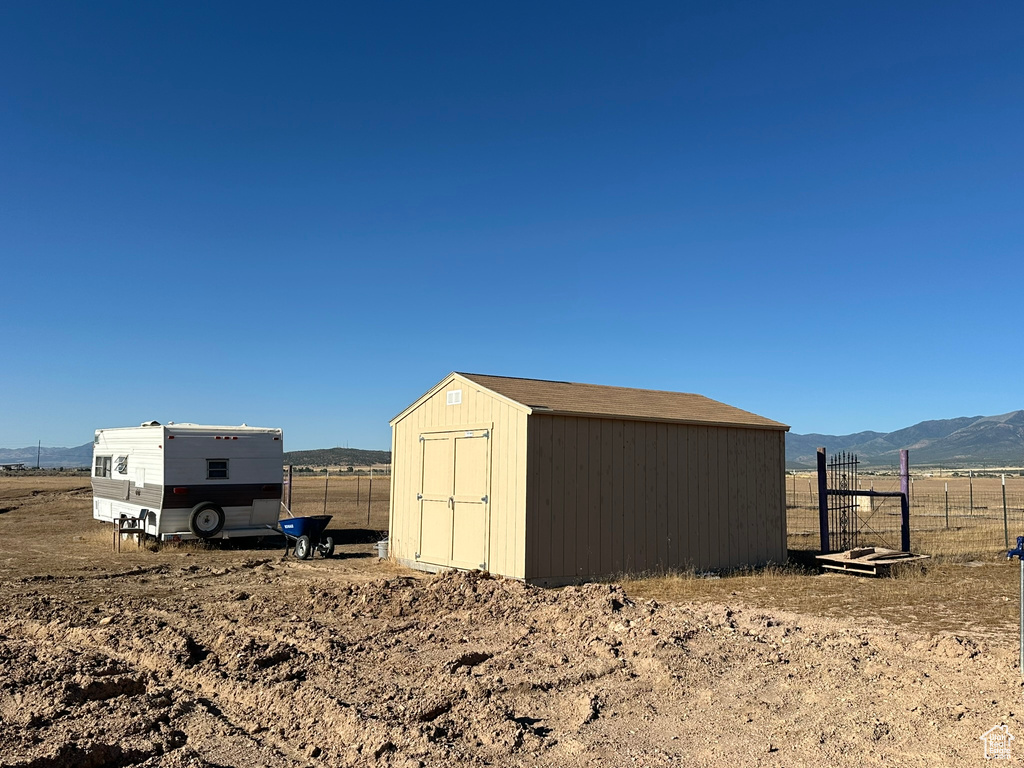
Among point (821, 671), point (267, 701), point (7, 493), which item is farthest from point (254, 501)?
point (7, 493)

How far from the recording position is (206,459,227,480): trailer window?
715 inches

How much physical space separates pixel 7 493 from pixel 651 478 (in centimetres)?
4031

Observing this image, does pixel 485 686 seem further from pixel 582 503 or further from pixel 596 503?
pixel 596 503

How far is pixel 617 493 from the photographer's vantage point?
1332 centimetres

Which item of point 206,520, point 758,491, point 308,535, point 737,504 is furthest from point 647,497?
point 206,520

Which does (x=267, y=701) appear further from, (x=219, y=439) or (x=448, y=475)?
(x=219, y=439)

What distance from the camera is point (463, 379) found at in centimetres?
1391

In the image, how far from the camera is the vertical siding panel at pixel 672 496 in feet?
45.4

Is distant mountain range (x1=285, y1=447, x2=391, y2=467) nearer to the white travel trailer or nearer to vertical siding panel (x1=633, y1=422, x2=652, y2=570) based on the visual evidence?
the white travel trailer

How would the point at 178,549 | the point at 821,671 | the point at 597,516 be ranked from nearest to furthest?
the point at 821,671
the point at 597,516
the point at 178,549

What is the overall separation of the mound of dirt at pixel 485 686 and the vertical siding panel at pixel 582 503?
8.05ft

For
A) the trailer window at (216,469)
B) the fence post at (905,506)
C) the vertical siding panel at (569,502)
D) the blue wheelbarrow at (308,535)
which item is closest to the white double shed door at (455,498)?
the vertical siding panel at (569,502)

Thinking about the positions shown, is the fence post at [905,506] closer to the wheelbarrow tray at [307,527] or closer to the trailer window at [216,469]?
the wheelbarrow tray at [307,527]

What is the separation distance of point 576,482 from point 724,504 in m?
3.47
